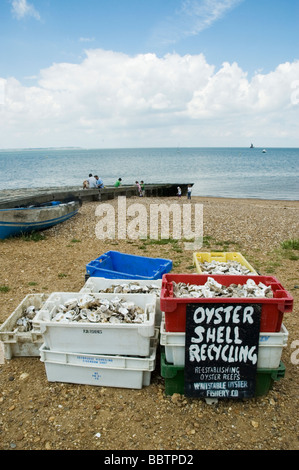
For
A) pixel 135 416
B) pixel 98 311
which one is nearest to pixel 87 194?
pixel 98 311

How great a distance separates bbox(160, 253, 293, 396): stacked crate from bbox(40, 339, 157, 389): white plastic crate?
1.07 feet

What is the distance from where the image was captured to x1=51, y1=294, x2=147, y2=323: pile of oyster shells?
4457 mm

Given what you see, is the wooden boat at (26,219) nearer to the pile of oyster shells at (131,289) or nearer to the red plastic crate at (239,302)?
the pile of oyster shells at (131,289)

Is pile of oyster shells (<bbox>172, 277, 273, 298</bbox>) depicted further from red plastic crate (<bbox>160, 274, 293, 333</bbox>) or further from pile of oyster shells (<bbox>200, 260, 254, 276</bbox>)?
pile of oyster shells (<bbox>200, 260, 254, 276</bbox>)

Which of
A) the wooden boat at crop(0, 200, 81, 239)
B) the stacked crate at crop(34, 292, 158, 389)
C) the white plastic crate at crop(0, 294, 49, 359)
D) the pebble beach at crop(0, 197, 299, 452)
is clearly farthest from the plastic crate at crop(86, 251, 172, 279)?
the wooden boat at crop(0, 200, 81, 239)

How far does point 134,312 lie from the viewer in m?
4.72

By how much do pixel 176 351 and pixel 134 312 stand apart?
3.01 feet

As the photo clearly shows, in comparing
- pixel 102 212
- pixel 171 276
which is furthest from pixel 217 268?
pixel 102 212

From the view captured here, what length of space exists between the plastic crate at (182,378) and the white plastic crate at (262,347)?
0.20 feet

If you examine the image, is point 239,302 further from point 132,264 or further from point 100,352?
point 132,264

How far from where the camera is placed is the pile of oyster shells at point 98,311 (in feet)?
14.6

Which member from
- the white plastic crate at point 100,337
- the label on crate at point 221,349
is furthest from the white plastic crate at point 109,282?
the label on crate at point 221,349

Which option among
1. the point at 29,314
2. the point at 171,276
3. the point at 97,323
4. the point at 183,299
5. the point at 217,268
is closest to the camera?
the point at 183,299
